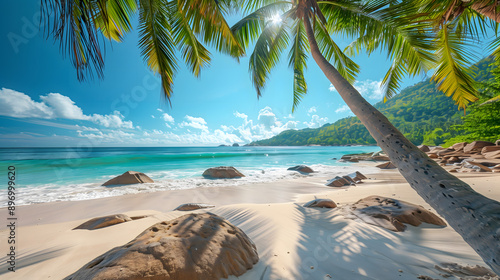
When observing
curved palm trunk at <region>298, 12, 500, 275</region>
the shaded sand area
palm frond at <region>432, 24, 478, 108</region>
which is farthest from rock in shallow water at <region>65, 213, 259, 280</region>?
palm frond at <region>432, 24, 478, 108</region>

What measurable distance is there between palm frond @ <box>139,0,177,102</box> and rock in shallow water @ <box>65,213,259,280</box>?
3002 millimetres

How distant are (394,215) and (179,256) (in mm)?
2820

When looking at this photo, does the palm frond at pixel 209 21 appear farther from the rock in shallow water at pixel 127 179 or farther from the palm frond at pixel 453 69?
the rock in shallow water at pixel 127 179

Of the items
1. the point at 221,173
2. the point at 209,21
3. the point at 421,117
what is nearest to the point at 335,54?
the point at 209,21

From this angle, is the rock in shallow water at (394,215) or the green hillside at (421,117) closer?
the rock in shallow water at (394,215)

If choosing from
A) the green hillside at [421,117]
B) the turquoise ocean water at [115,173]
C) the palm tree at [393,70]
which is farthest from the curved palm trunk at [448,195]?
the green hillside at [421,117]

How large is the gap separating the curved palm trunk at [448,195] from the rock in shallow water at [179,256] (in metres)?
1.48

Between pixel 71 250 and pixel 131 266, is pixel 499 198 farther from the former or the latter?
pixel 71 250

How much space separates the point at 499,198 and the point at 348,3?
16.0 feet

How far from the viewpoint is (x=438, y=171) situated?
1.37 meters

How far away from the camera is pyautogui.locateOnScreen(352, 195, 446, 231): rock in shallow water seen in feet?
7.86

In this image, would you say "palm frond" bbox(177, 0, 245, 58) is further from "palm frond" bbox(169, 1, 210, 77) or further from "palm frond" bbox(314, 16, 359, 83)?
"palm frond" bbox(314, 16, 359, 83)

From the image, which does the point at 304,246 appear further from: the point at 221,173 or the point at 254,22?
the point at 221,173

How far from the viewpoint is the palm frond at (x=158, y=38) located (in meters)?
3.58
